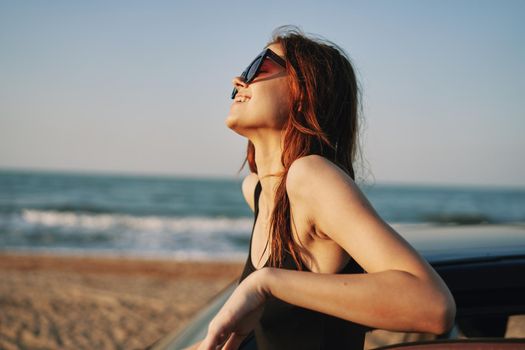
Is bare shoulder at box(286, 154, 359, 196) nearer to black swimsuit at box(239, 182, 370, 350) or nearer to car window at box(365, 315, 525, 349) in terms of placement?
black swimsuit at box(239, 182, 370, 350)

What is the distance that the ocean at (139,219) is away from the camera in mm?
17562

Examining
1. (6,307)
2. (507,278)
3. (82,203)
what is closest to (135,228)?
(82,203)

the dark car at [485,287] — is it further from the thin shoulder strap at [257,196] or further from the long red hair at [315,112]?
the thin shoulder strap at [257,196]

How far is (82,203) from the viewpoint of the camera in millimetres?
33625

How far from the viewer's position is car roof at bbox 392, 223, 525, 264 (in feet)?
5.77

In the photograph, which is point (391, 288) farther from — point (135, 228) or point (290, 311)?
point (135, 228)

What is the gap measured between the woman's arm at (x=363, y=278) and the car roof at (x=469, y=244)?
2.10 feet

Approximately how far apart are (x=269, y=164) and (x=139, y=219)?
27040mm

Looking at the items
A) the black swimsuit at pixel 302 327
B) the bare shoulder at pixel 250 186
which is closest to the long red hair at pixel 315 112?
the black swimsuit at pixel 302 327

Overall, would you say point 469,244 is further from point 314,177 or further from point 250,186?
point 314,177

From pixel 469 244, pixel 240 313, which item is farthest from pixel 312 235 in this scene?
pixel 469 244

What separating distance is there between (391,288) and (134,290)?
895 centimetres

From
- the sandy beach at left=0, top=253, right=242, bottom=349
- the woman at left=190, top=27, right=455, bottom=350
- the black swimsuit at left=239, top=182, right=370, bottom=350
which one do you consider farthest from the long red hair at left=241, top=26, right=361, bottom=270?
the sandy beach at left=0, top=253, right=242, bottom=349

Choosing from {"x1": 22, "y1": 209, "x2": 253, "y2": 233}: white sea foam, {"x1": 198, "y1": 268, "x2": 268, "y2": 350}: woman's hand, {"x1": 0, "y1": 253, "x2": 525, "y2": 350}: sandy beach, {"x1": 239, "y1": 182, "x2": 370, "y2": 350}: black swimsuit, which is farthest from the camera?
{"x1": 22, "y1": 209, "x2": 253, "y2": 233}: white sea foam
